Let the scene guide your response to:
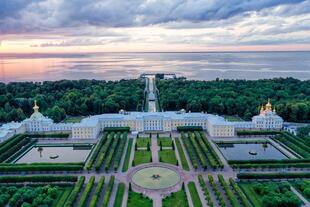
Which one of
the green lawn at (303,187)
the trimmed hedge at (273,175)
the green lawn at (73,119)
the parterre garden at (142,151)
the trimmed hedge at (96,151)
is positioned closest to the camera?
the green lawn at (303,187)

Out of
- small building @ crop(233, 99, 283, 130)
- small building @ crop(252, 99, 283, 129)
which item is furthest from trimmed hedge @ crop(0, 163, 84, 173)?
small building @ crop(252, 99, 283, 129)

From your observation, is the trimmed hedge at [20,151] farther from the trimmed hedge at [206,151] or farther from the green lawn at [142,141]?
the trimmed hedge at [206,151]

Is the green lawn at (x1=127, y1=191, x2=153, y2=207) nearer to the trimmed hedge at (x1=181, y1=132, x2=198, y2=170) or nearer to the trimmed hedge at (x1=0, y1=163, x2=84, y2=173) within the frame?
the trimmed hedge at (x1=0, y1=163, x2=84, y2=173)

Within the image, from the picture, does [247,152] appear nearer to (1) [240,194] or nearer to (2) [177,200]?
(1) [240,194]

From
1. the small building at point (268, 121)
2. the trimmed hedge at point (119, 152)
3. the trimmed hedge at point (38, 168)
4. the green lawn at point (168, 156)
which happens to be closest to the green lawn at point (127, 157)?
the trimmed hedge at point (119, 152)

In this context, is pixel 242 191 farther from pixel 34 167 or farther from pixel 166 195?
pixel 34 167

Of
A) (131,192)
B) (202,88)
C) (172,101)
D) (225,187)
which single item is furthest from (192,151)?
(202,88)

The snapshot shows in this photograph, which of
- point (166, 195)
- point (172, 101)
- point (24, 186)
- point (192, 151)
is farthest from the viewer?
point (172, 101)

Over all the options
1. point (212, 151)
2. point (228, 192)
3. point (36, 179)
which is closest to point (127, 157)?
point (212, 151)
